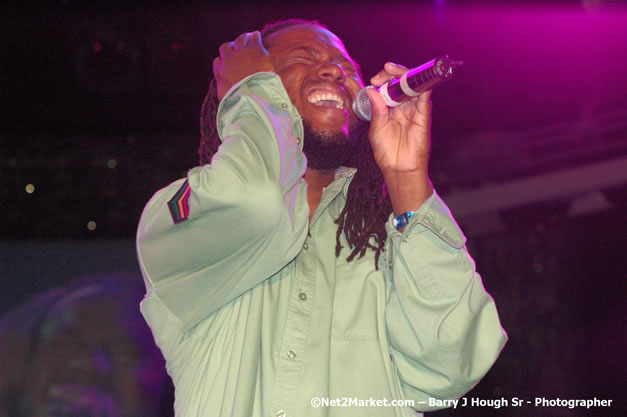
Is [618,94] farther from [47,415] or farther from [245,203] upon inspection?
[47,415]

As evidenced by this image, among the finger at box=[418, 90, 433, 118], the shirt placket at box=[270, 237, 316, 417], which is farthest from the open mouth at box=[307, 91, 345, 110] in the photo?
the shirt placket at box=[270, 237, 316, 417]

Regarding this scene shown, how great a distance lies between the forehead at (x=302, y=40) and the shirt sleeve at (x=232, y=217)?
53 centimetres

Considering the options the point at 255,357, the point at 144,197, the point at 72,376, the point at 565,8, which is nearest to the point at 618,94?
the point at 565,8

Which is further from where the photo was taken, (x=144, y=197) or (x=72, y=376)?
(x=144, y=197)

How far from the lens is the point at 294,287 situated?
154 centimetres

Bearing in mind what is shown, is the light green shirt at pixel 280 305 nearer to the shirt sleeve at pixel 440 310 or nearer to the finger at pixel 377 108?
the shirt sleeve at pixel 440 310

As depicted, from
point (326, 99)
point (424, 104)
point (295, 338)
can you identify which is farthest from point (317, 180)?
point (295, 338)

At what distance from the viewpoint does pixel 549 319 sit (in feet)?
12.0

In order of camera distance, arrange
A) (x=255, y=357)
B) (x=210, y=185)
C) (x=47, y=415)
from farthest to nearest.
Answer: (x=47, y=415), (x=255, y=357), (x=210, y=185)

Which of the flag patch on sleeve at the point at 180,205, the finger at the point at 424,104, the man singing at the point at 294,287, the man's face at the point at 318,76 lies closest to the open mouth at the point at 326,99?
the man's face at the point at 318,76

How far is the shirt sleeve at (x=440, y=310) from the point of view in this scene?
1418 millimetres

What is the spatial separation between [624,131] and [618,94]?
0.69ft

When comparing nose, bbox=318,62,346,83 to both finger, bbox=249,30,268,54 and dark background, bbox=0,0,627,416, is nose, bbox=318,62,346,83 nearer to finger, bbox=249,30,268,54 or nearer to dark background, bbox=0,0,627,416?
finger, bbox=249,30,268,54

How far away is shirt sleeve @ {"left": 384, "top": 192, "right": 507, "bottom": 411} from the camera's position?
1418mm
